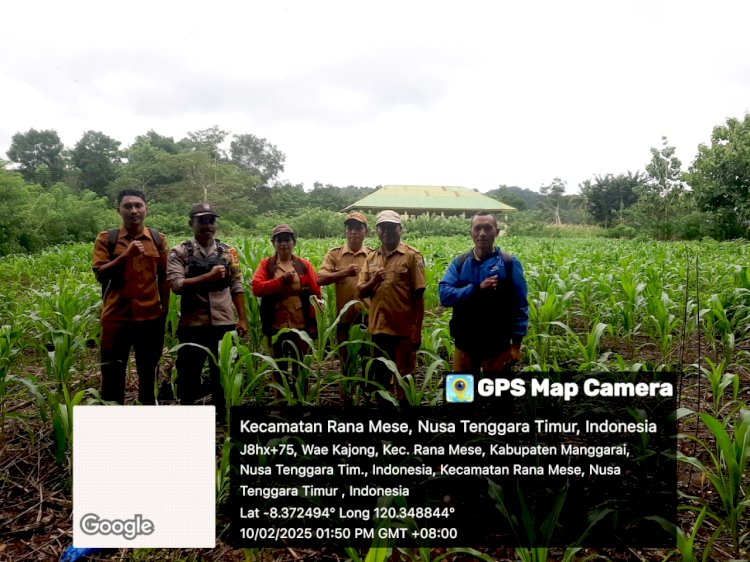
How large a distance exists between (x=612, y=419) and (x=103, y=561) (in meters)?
2.17

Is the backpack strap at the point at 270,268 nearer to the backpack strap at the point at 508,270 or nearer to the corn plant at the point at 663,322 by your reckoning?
the backpack strap at the point at 508,270

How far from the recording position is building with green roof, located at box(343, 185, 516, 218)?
1316 inches

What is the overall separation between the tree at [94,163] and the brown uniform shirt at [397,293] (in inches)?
1542

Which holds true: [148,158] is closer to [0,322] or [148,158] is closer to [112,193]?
[112,193]

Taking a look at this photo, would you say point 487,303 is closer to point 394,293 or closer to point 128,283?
point 394,293

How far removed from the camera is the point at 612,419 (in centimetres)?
220

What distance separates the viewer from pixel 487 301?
88.8 inches

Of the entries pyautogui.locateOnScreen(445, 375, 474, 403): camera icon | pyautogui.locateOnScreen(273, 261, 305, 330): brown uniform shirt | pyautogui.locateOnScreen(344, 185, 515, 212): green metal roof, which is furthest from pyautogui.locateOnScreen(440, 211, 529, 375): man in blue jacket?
pyautogui.locateOnScreen(344, 185, 515, 212): green metal roof

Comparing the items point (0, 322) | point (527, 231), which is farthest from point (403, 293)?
point (527, 231)

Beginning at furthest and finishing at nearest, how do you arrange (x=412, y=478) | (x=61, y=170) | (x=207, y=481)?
(x=61, y=170)
(x=412, y=478)
(x=207, y=481)

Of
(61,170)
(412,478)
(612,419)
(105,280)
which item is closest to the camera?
(412,478)

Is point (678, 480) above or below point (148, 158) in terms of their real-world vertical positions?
below

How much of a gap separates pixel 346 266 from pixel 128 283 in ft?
4.10

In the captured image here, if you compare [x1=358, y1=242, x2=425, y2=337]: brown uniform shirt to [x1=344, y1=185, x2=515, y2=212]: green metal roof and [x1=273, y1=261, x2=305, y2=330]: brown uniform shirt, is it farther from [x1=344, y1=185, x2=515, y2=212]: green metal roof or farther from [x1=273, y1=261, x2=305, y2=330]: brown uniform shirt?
[x1=344, y1=185, x2=515, y2=212]: green metal roof
